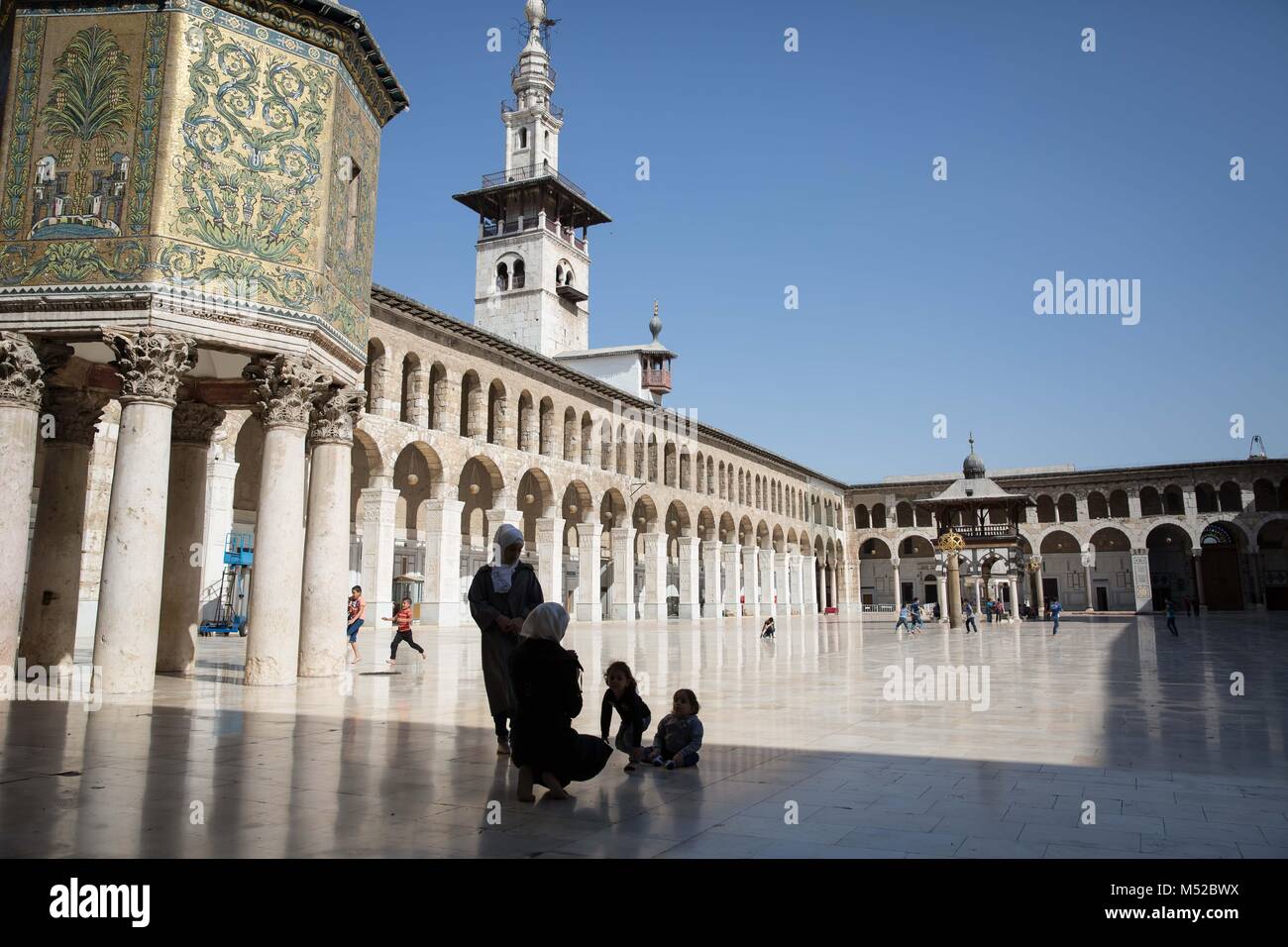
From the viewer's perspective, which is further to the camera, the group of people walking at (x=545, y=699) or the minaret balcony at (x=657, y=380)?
the minaret balcony at (x=657, y=380)

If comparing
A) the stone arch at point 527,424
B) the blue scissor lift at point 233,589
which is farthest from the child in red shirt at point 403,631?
the stone arch at point 527,424

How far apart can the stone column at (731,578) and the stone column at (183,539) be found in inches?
1435

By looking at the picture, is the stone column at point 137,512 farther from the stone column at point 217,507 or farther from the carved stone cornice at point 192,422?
the stone column at point 217,507

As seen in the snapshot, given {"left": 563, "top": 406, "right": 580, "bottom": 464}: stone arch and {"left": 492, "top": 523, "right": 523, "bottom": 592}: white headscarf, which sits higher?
{"left": 563, "top": 406, "right": 580, "bottom": 464}: stone arch

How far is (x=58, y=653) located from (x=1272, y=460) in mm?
58146

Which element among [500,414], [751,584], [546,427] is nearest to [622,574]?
[546,427]

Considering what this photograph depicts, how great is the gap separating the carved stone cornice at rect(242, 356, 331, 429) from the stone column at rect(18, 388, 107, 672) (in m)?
2.44

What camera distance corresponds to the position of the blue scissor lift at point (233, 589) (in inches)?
932

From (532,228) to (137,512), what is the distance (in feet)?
141

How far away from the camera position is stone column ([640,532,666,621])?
40.2 meters

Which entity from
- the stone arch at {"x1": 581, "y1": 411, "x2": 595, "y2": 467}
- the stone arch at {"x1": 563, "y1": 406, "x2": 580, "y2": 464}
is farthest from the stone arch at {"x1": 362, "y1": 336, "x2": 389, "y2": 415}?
the stone arch at {"x1": 581, "y1": 411, "x2": 595, "y2": 467}

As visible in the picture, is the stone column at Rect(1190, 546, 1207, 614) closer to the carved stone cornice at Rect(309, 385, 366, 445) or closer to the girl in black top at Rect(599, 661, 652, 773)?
the carved stone cornice at Rect(309, 385, 366, 445)

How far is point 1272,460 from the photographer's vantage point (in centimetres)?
4997

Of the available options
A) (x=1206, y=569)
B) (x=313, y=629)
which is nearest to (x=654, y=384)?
(x=1206, y=569)
